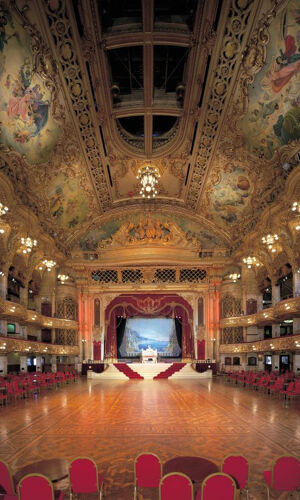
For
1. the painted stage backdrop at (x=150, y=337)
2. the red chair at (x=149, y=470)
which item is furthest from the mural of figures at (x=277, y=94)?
the painted stage backdrop at (x=150, y=337)

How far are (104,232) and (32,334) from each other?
854 cm

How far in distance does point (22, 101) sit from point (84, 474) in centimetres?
1391

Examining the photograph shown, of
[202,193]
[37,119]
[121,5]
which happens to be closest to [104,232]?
[202,193]

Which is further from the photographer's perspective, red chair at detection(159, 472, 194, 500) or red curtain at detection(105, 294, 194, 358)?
red curtain at detection(105, 294, 194, 358)

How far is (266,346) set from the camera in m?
21.4

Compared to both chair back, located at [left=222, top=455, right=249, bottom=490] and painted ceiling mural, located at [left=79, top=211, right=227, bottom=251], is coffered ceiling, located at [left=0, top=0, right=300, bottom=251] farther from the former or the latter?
chair back, located at [left=222, top=455, right=249, bottom=490]

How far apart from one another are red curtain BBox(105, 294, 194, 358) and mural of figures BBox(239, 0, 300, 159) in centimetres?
1353

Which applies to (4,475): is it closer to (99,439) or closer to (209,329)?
(99,439)

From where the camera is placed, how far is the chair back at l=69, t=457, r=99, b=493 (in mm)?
4586

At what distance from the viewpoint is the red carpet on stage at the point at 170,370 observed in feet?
83.0

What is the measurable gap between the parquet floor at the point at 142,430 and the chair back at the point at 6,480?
5.24 ft

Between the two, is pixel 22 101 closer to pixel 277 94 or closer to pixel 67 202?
pixel 67 202

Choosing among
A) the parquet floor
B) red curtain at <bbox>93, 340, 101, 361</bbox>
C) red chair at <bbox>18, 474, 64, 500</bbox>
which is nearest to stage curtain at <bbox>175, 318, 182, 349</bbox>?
red curtain at <bbox>93, 340, 101, 361</bbox>

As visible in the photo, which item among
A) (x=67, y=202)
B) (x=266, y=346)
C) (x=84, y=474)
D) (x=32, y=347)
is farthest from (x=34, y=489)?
(x=67, y=202)
